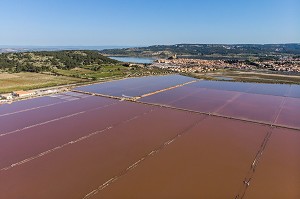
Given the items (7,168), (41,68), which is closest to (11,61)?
(41,68)

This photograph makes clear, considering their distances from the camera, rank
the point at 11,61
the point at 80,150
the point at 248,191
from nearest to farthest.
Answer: the point at 248,191
the point at 80,150
the point at 11,61

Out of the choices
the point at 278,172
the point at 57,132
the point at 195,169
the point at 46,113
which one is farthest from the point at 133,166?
the point at 46,113

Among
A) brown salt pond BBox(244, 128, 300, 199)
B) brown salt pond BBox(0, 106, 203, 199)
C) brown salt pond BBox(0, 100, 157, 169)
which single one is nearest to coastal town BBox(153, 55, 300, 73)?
brown salt pond BBox(0, 100, 157, 169)

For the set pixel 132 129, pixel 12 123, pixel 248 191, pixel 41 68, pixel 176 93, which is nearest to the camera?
pixel 248 191

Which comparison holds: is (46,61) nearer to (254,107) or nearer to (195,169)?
(254,107)

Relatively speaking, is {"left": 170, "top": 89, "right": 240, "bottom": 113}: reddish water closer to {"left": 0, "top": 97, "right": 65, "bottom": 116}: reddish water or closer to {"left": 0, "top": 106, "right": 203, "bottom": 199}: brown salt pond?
{"left": 0, "top": 106, "right": 203, "bottom": 199}: brown salt pond

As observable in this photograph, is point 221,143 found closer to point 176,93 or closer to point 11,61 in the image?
point 176,93
